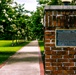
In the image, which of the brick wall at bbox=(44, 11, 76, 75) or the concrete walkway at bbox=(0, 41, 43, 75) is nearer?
the brick wall at bbox=(44, 11, 76, 75)

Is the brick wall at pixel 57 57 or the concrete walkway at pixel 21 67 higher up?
the brick wall at pixel 57 57

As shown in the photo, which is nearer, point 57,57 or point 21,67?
point 57,57

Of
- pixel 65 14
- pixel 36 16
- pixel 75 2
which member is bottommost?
pixel 36 16

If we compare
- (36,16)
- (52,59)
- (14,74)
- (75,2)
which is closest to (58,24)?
(52,59)

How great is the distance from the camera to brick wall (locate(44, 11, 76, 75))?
7.72 metres

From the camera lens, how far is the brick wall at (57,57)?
7.72 metres

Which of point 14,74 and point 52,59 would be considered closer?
point 52,59

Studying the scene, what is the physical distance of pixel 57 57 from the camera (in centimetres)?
777

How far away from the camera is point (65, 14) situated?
7.63 metres

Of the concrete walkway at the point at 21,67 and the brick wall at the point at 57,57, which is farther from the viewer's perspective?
the concrete walkway at the point at 21,67

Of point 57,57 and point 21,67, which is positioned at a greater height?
point 57,57

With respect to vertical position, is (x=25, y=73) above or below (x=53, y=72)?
below

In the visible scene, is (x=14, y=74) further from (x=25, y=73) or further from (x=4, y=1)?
(x=4, y=1)

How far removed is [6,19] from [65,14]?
20.1 metres
